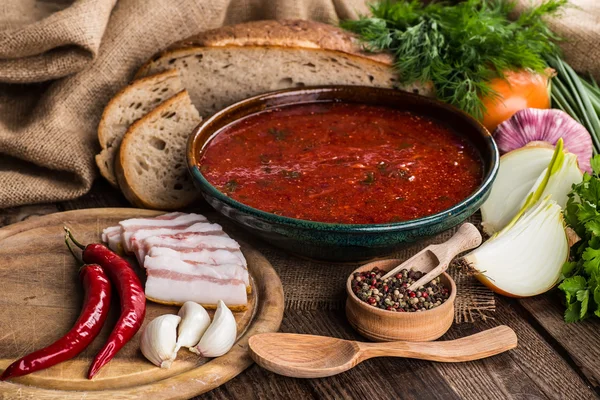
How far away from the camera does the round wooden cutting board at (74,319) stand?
7.89ft

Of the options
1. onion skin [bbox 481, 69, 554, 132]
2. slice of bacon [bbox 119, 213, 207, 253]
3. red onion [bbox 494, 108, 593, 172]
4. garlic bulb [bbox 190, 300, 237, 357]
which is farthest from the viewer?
onion skin [bbox 481, 69, 554, 132]

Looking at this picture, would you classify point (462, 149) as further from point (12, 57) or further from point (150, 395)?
point (12, 57)

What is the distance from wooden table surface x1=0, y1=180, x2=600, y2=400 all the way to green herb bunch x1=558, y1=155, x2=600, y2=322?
0.09m

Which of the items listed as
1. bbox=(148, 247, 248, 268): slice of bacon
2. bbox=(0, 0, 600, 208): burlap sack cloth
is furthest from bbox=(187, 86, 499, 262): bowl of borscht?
bbox=(0, 0, 600, 208): burlap sack cloth

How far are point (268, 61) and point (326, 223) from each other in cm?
139

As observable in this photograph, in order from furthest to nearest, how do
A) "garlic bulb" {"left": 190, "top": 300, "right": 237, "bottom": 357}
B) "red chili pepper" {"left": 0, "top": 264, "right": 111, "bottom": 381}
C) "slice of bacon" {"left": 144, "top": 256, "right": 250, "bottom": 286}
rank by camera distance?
"slice of bacon" {"left": 144, "top": 256, "right": 250, "bottom": 286}
"garlic bulb" {"left": 190, "top": 300, "right": 237, "bottom": 357}
"red chili pepper" {"left": 0, "top": 264, "right": 111, "bottom": 381}

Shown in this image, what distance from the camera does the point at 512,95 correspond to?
3.82 m

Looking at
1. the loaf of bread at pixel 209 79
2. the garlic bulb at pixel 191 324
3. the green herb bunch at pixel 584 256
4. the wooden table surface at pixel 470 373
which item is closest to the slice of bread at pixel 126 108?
the loaf of bread at pixel 209 79

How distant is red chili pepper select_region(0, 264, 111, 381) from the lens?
240cm

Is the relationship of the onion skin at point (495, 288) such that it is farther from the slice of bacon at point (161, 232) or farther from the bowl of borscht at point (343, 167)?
the slice of bacon at point (161, 232)

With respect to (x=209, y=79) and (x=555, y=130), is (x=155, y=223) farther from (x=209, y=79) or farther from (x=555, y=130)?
(x=555, y=130)

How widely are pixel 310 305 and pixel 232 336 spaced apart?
0.47m

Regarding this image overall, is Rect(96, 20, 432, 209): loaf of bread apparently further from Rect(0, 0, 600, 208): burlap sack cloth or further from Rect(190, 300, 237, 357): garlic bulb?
Rect(190, 300, 237, 357): garlic bulb

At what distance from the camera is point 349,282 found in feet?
9.04
